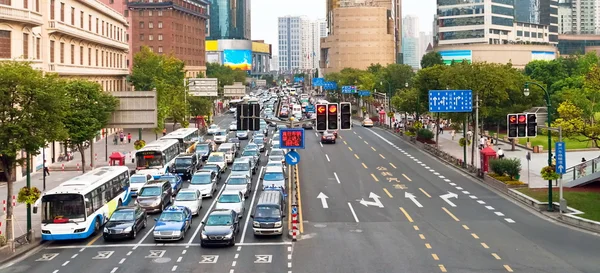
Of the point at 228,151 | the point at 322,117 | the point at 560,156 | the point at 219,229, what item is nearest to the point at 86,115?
the point at 228,151

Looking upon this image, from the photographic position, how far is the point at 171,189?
41.8m

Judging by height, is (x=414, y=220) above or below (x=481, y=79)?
below

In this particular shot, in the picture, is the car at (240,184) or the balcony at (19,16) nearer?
the car at (240,184)

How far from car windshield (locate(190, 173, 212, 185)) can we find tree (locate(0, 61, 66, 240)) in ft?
40.2

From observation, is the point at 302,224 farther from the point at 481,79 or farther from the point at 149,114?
the point at 481,79

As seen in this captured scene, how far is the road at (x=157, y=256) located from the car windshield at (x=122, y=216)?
109 cm

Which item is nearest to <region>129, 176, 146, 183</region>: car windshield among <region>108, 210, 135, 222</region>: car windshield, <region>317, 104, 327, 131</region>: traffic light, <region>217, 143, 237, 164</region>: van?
<region>108, 210, 135, 222</region>: car windshield

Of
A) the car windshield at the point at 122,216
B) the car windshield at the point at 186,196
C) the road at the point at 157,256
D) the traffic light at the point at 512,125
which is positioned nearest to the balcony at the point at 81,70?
the car windshield at the point at 186,196

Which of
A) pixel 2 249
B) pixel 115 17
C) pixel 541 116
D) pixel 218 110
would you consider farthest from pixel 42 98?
pixel 218 110

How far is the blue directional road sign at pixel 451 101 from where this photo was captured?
188 ft

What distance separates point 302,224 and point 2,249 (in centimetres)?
1428

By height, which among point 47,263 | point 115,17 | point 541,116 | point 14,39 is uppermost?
point 115,17

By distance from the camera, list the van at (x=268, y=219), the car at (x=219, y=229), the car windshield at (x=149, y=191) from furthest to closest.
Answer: the car windshield at (x=149, y=191), the van at (x=268, y=219), the car at (x=219, y=229)

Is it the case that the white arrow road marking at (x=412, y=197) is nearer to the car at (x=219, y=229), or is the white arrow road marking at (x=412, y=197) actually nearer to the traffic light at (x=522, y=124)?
the traffic light at (x=522, y=124)
